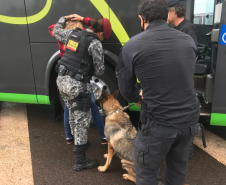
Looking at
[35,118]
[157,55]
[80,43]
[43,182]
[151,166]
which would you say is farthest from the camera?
[35,118]

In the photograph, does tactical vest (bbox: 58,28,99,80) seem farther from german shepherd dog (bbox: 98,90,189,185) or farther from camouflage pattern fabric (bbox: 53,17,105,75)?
german shepherd dog (bbox: 98,90,189,185)

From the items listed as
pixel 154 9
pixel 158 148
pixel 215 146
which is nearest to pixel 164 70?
pixel 154 9

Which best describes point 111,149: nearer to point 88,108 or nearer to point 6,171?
point 88,108

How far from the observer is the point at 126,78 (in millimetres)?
1896

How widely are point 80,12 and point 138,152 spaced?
7.89ft

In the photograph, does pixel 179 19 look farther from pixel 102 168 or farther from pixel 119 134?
pixel 102 168

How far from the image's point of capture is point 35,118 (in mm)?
4660

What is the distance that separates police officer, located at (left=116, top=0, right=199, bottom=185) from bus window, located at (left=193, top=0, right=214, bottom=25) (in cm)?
280

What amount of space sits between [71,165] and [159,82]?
2.02 meters

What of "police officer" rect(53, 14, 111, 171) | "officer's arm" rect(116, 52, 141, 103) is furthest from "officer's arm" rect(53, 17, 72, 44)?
"officer's arm" rect(116, 52, 141, 103)

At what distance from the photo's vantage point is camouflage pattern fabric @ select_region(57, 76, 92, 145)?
2.78m

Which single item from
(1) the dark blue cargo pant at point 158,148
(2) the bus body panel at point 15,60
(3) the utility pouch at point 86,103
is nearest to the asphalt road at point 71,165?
(2) the bus body panel at point 15,60

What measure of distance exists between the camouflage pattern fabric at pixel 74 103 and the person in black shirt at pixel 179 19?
4.45ft

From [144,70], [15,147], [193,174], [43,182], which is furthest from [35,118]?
[144,70]
